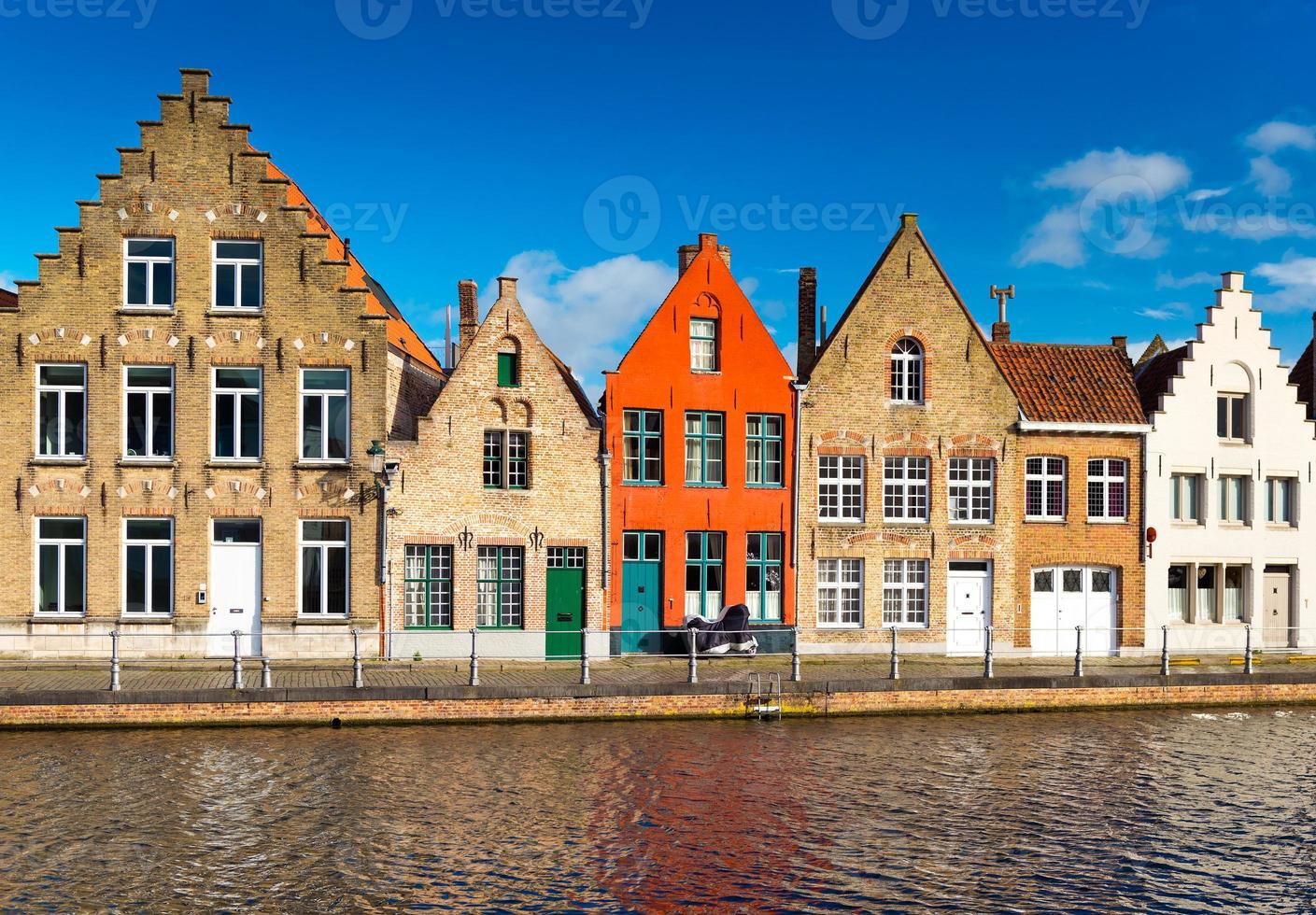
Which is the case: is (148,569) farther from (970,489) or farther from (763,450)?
(970,489)

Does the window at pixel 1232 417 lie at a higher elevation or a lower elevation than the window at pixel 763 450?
higher

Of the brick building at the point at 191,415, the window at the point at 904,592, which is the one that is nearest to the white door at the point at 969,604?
the window at the point at 904,592

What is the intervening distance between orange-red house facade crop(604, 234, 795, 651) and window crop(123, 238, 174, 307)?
10365 millimetres

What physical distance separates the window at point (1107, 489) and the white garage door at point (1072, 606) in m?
1.43

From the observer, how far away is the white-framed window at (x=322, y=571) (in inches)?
1031

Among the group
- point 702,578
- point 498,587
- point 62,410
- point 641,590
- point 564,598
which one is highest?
point 62,410

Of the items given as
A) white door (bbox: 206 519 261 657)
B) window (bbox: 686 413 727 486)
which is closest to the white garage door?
window (bbox: 686 413 727 486)

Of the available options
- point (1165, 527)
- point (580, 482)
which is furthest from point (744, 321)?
point (1165, 527)

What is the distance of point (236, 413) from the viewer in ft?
85.8

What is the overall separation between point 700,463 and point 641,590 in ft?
11.3

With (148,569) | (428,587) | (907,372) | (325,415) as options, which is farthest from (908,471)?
(148,569)

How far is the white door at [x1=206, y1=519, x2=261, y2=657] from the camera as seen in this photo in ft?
84.8

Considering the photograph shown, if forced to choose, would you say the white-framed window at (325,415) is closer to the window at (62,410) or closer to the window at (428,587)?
the window at (428,587)

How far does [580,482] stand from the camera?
90.2 feet
